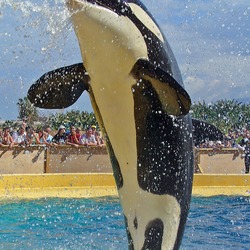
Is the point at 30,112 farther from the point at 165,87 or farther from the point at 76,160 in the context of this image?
the point at 165,87

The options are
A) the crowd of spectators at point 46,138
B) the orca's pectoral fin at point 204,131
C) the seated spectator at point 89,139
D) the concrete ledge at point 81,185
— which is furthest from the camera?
the seated spectator at point 89,139

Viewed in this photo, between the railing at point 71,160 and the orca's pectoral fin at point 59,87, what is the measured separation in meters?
8.58

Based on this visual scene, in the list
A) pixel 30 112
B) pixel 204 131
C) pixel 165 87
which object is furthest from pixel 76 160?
pixel 30 112

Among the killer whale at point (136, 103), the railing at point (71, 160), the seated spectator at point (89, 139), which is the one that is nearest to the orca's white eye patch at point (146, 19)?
the killer whale at point (136, 103)

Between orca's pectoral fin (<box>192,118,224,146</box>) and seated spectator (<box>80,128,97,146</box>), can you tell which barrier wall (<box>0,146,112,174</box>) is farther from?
orca's pectoral fin (<box>192,118,224,146</box>)

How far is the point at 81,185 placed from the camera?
1209cm

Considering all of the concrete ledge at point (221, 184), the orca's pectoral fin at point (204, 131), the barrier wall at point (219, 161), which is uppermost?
the orca's pectoral fin at point (204, 131)

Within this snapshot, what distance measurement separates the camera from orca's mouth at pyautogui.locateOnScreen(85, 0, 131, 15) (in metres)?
3.23

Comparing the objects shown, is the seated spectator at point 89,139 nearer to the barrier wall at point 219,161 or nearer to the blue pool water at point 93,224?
the blue pool water at point 93,224

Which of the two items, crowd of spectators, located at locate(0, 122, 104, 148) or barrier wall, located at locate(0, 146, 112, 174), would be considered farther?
crowd of spectators, located at locate(0, 122, 104, 148)

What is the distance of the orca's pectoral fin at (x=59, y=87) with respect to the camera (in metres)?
3.68

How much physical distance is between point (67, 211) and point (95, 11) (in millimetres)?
6926

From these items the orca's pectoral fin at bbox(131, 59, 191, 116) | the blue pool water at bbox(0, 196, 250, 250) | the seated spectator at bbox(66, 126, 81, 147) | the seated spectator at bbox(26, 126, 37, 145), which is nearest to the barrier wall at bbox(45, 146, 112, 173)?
the seated spectator at bbox(66, 126, 81, 147)

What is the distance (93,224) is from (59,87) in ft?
16.8
